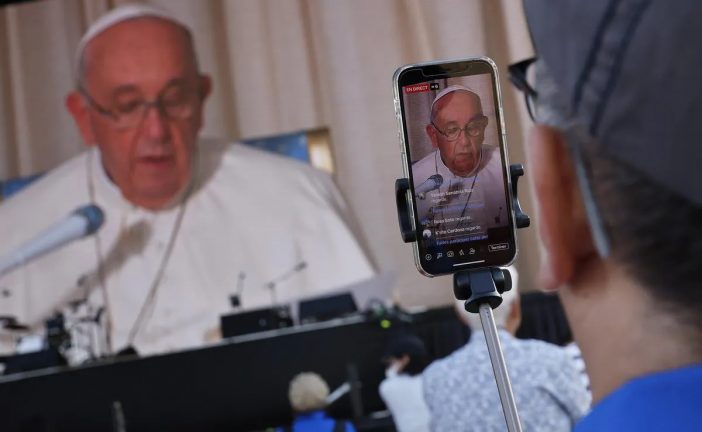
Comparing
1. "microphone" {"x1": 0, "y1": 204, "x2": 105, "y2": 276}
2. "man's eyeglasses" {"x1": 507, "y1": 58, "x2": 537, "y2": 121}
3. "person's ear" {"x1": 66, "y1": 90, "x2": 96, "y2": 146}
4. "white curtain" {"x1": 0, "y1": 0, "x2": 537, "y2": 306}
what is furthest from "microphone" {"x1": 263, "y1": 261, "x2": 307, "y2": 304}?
"man's eyeglasses" {"x1": 507, "y1": 58, "x2": 537, "y2": 121}

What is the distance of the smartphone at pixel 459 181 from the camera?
1020mm

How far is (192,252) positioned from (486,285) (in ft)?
23.8

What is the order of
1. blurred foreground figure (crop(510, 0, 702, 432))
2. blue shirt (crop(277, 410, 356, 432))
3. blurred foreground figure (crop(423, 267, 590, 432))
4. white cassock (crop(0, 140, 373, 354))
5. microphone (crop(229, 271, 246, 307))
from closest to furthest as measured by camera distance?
blurred foreground figure (crop(510, 0, 702, 432)) < blurred foreground figure (crop(423, 267, 590, 432)) < blue shirt (crop(277, 410, 356, 432)) < microphone (crop(229, 271, 246, 307)) < white cassock (crop(0, 140, 373, 354))

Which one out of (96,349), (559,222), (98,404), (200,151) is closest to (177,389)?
(98,404)

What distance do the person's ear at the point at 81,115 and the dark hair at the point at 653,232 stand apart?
8.27m

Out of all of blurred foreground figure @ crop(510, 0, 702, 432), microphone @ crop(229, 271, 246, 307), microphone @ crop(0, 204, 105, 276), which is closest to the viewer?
Answer: blurred foreground figure @ crop(510, 0, 702, 432)

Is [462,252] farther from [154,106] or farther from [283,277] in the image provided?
[154,106]

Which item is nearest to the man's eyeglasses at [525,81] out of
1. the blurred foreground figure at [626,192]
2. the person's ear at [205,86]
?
the blurred foreground figure at [626,192]

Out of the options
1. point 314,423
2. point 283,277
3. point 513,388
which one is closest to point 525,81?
point 513,388

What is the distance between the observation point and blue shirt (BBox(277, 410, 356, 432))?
4.58m

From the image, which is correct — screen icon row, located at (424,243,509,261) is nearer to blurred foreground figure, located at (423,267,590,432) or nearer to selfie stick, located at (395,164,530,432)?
selfie stick, located at (395,164,530,432)

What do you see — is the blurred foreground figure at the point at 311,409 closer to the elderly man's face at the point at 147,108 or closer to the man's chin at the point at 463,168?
the man's chin at the point at 463,168

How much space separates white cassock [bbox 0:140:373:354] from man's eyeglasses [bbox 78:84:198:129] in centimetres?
53

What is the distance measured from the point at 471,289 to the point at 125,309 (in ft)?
24.1
